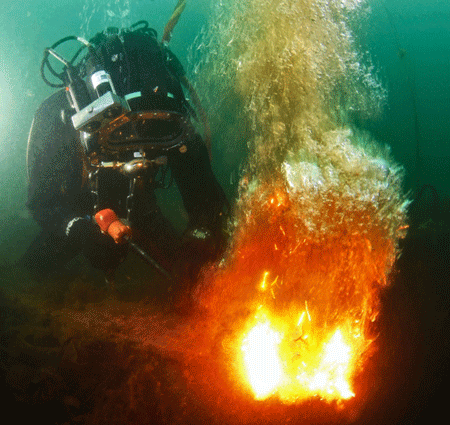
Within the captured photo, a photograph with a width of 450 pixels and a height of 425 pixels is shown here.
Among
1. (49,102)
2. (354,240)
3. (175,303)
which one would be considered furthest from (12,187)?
(354,240)

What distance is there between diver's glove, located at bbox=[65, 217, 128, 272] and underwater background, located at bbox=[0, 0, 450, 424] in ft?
2.99

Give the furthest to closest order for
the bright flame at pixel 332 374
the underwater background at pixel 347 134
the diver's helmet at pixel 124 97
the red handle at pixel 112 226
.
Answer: the underwater background at pixel 347 134 → the red handle at pixel 112 226 → the bright flame at pixel 332 374 → the diver's helmet at pixel 124 97

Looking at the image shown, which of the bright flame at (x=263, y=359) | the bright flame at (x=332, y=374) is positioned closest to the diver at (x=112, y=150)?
the bright flame at (x=263, y=359)

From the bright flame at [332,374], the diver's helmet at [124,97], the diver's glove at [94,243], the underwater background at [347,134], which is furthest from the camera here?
the underwater background at [347,134]

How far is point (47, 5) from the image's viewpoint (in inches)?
211

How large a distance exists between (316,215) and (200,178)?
1912mm

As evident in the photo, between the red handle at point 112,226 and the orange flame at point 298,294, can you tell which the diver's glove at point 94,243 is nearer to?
the red handle at point 112,226

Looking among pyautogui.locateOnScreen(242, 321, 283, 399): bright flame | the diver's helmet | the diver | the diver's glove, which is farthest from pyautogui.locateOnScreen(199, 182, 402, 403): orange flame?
the diver's helmet

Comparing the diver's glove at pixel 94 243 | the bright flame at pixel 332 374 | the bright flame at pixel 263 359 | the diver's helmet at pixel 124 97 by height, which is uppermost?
the diver's helmet at pixel 124 97

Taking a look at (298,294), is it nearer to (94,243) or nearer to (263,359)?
(263,359)

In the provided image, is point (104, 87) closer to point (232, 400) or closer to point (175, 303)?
point (232, 400)

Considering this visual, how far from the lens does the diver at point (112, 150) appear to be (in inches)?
89.9

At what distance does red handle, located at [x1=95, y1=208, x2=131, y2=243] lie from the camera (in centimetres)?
237

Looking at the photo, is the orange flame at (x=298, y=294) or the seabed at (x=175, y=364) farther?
the orange flame at (x=298, y=294)
